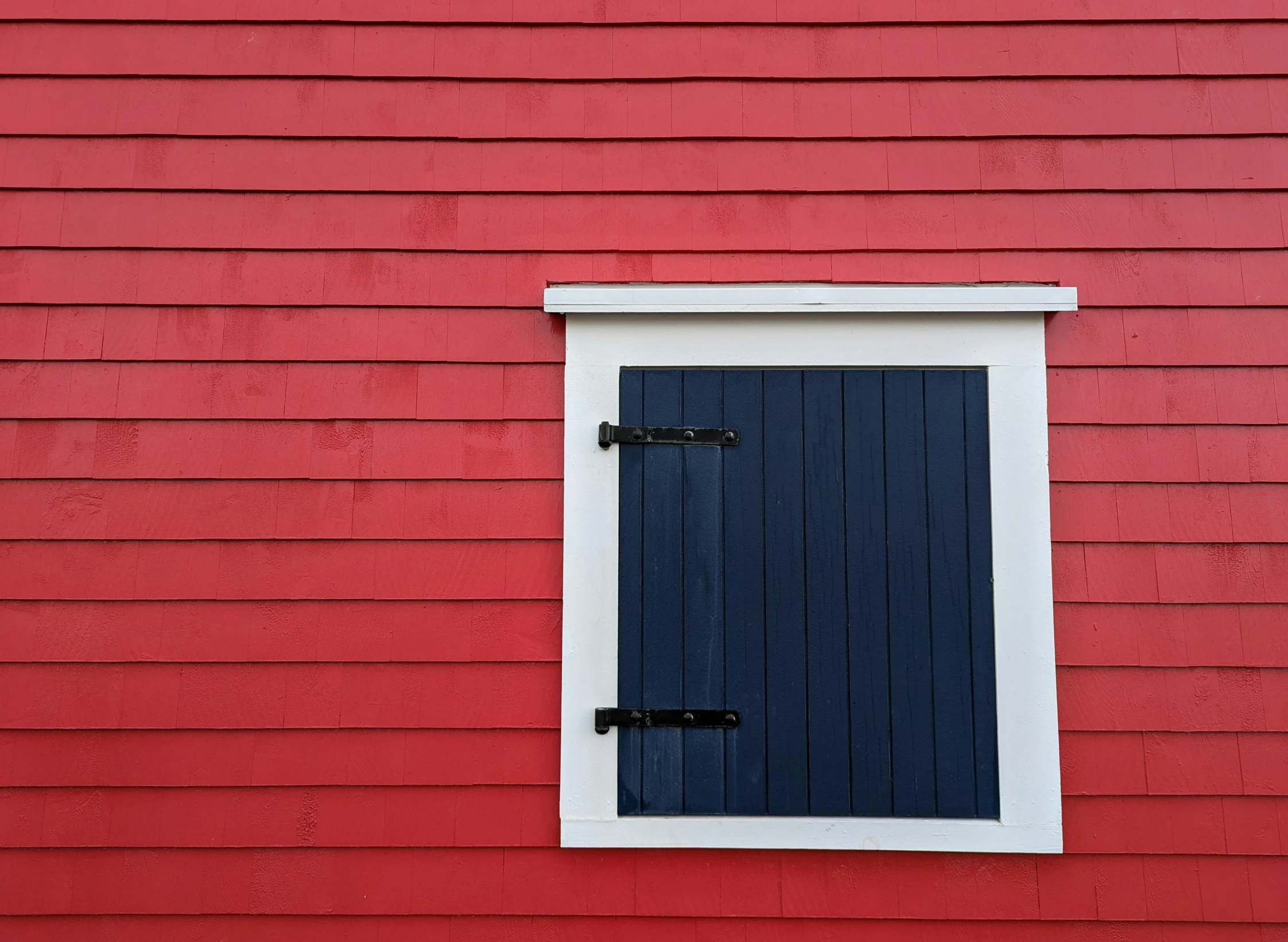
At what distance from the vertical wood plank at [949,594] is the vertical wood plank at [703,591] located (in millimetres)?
582

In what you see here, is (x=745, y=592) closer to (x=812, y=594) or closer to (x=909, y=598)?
(x=812, y=594)

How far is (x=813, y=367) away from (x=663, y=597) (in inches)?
30.4

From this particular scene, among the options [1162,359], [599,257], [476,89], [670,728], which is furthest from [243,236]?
[1162,359]

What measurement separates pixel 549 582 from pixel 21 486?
5.05 ft

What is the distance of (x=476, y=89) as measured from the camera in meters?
2.62

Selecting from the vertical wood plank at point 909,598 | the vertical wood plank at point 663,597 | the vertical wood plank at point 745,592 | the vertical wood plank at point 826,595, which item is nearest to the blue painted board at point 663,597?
the vertical wood plank at point 663,597

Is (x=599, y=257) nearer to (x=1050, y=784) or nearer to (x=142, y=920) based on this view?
(x=1050, y=784)

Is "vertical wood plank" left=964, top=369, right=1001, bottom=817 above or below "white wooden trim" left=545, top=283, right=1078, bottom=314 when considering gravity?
below

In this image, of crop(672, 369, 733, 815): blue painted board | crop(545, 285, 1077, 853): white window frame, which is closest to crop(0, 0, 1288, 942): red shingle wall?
crop(545, 285, 1077, 853): white window frame

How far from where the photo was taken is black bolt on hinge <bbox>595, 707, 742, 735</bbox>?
2377 millimetres

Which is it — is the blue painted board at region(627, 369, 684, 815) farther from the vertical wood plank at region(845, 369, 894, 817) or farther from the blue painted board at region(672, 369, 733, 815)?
the vertical wood plank at region(845, 369, 894, 817)

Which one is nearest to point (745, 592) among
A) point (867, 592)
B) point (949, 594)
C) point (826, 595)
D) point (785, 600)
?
point (785, 600)

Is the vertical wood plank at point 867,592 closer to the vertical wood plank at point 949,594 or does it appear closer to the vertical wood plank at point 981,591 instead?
the vertical wood plank at point 949,594

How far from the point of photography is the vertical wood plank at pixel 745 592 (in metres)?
2.37
